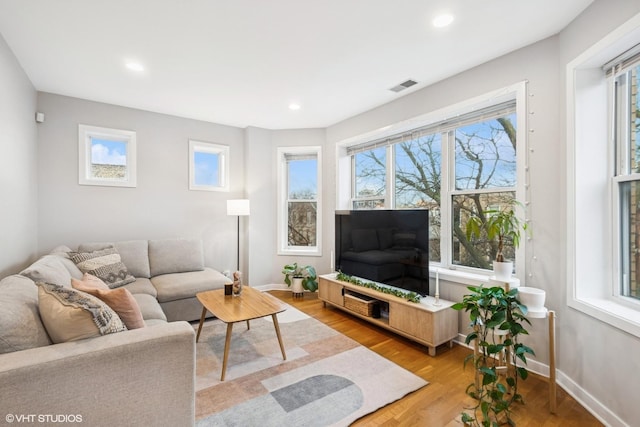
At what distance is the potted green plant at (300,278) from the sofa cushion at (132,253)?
1908 mm

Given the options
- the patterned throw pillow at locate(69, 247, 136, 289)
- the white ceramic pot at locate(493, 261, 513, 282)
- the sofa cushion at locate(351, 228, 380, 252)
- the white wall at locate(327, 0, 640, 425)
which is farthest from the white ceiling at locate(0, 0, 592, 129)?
the patterned throw pillow at locate(69, 247, 136, 289)

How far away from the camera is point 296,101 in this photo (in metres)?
3.60

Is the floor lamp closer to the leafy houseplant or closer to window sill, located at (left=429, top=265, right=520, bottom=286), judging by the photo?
window sill, located at (left=429, top=265, right=520, bottom=286)

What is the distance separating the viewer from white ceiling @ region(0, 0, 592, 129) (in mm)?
1938

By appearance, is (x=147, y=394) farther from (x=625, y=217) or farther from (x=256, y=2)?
(x=625, y=217)

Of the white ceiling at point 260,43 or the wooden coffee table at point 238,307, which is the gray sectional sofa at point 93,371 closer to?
the wooden coffee table at point 238,307

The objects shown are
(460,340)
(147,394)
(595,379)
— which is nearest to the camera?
(147,394)

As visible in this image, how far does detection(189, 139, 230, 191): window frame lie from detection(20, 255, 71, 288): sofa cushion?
2097 mm

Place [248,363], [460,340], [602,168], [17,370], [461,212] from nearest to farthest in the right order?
[17,370], [602,168], [248,363], [460,340], [461,212]

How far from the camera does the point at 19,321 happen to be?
1.29 meters

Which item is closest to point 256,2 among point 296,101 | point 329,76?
point 329,76

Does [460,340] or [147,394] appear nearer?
[147,394]

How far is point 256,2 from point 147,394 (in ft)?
7.73

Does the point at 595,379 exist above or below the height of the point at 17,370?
below
